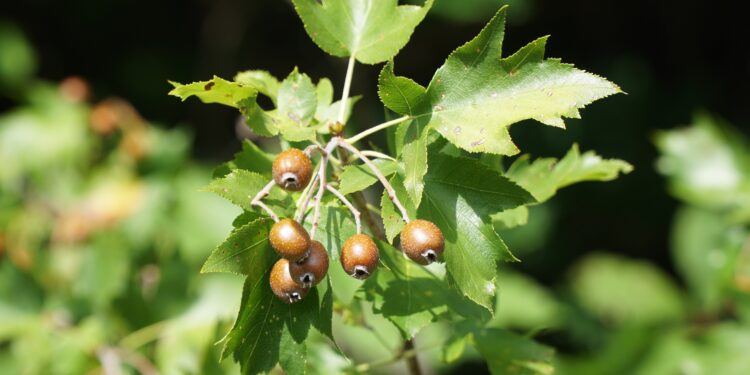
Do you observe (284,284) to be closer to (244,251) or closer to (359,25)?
(244,251)

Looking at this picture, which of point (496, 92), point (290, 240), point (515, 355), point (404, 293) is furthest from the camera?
point (515, 355)

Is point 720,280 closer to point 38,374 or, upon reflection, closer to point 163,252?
point 163,252

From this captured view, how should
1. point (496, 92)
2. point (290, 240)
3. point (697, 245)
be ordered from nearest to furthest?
1. point (290, 240)
2. point (496, 92)
3. point (697, 245)

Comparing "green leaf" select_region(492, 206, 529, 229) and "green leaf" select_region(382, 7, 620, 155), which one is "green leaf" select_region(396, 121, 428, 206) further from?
"green leaf" select_region(492, 206, 529, 229)

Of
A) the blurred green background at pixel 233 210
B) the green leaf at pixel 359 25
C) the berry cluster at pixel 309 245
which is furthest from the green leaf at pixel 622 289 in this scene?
the berry cluster at pixel 309 245

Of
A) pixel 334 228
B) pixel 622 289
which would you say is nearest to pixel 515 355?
pixel 334 228

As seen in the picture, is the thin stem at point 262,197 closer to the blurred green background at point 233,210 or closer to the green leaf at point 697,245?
the blurred green background at point 233,210

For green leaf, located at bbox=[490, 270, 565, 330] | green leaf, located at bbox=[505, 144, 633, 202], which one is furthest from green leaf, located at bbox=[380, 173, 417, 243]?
green leaf, located at bbox=[490, 270, 565, 330]
